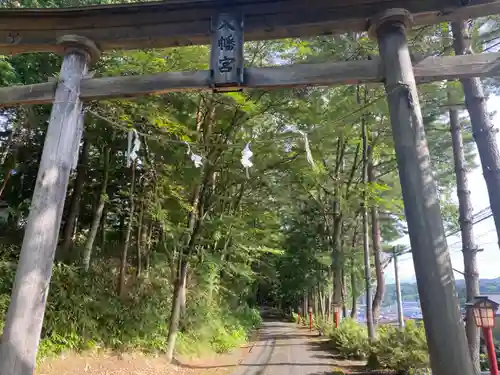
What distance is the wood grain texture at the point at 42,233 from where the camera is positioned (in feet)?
11.9

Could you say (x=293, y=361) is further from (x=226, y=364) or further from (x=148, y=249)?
(x=148, y=249)

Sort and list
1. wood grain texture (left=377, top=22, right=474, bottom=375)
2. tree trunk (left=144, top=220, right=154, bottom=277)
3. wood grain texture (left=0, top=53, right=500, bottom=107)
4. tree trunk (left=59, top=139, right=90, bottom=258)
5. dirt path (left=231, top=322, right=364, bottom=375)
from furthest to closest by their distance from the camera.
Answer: tree trunk (left=144, top=220, right=154, bottom=277)
tree trunk (left=59, top=139, right=90, bottom=258)
dirt path (left=231, top=322, right=364, bottom=375)
wood grain texture (left=0, top=53, right=500, bottom=107)
wood grain texture (left=377, top=22, right=474, bottom=375)

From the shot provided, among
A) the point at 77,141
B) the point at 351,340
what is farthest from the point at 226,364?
the point at 77,141

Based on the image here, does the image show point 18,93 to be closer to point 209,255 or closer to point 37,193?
point 37,193

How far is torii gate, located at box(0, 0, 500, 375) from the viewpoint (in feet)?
11.4

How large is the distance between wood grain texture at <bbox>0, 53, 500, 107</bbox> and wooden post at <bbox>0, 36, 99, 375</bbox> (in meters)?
0.28

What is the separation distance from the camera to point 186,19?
455cm

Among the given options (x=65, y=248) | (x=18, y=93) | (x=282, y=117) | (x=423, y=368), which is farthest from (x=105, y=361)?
(x=282, y=117)

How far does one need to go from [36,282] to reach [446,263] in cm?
430

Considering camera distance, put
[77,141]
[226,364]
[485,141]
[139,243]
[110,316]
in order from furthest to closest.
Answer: [139,243], [226,364], [110,316], [485,141], [77,141]

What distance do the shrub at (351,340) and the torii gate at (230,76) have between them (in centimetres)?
849

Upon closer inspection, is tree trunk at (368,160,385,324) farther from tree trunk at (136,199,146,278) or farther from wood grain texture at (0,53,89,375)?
wood grain texture at (0,53,89,375)

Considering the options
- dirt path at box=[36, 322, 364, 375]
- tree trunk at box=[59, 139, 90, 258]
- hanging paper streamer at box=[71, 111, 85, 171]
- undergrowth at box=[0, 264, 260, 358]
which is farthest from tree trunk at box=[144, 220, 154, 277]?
hanging paper streamer at box=[71, 111, 85, 171]

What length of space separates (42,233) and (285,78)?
334 centimetres
